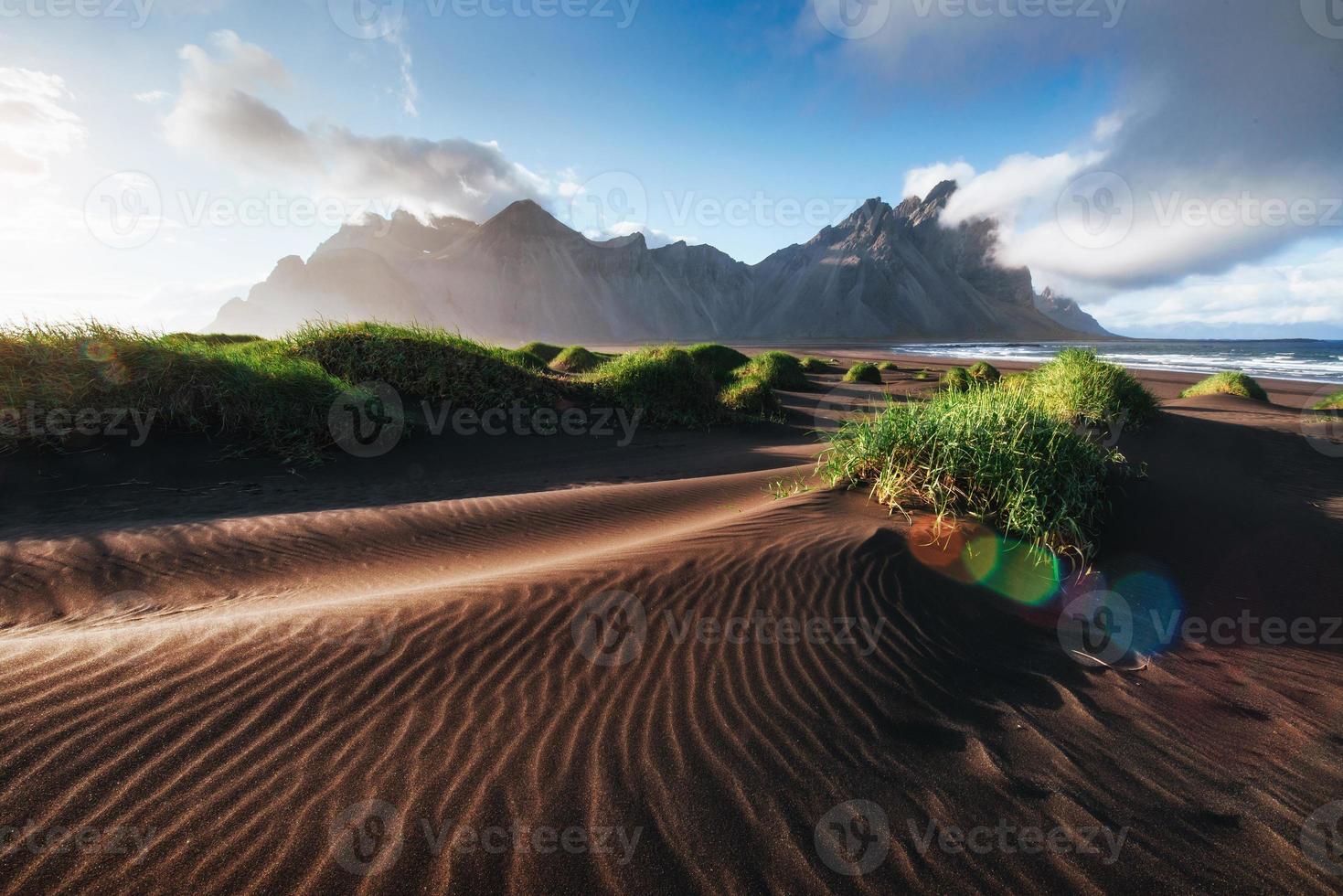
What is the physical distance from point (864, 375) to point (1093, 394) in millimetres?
14543

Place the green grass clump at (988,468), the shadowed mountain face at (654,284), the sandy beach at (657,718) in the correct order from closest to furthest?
the sandy beach at (657,718) → the green grass clump at (988,468) → the shadowed mountain face at (654,284)

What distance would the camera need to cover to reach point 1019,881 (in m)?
1.69

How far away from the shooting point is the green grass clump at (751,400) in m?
13.5

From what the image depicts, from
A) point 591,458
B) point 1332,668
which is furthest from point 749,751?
point 591,458

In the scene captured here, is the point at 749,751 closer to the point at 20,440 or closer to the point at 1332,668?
the point at 1332,668
